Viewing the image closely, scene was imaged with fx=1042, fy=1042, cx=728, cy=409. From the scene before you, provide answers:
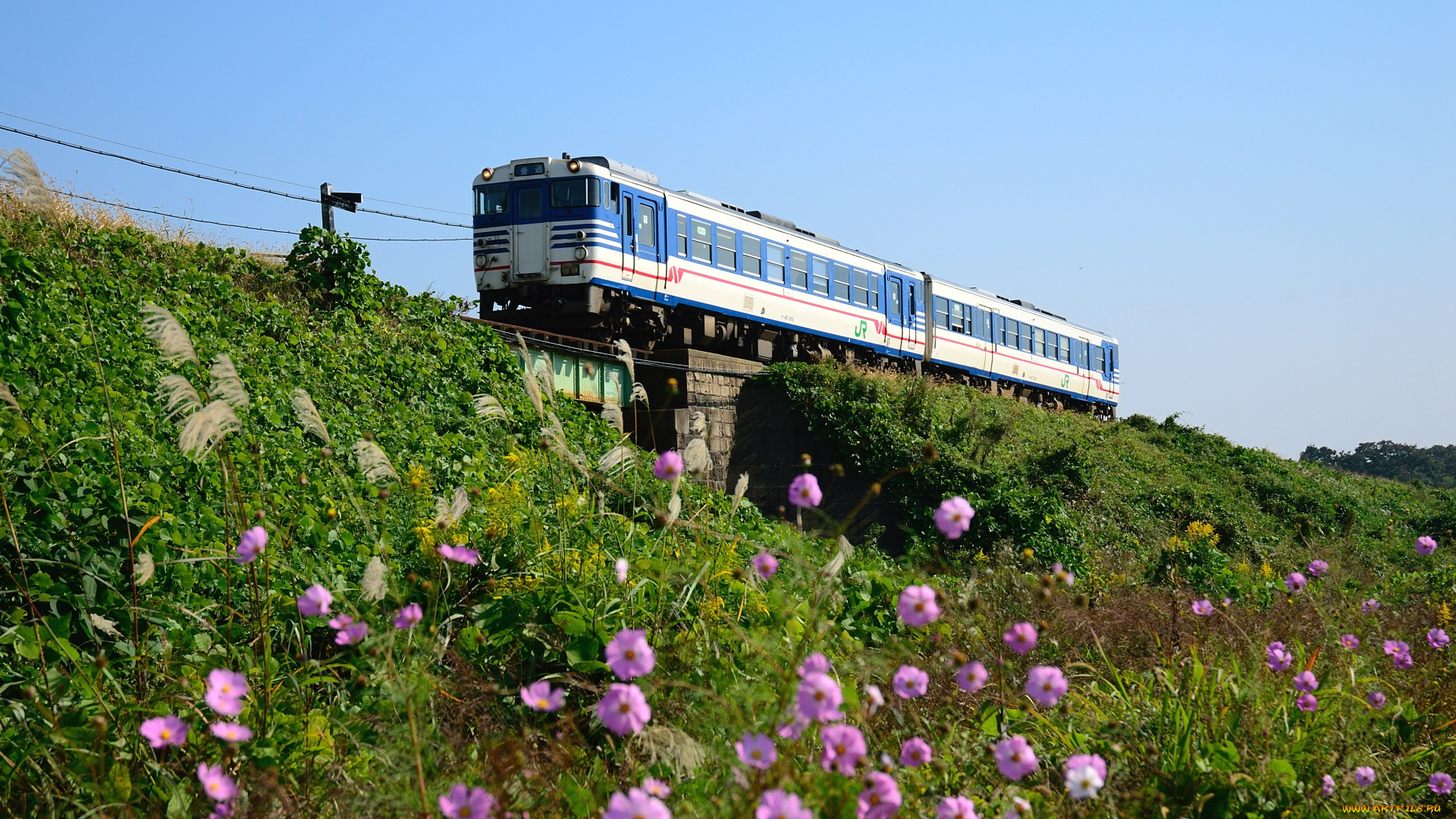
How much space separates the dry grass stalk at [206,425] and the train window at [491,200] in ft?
40.9

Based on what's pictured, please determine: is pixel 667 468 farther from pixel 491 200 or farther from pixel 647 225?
pixel 491 200

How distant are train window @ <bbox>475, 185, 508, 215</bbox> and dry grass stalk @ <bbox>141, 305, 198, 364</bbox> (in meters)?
12.2

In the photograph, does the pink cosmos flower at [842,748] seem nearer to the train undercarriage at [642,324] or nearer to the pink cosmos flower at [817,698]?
the pink cosmos flower at [817,698]

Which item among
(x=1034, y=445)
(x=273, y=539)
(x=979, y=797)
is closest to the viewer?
(x=979, y=797)

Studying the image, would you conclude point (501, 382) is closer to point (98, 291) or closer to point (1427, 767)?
point (98, 291)

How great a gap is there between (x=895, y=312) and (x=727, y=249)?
20.1 ft

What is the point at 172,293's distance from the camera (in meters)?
8.91

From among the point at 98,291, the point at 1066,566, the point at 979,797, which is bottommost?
the point at 1066,566

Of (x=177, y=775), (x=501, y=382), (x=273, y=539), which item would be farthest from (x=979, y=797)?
(x=501, y=382)

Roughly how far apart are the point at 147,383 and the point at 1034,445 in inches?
512

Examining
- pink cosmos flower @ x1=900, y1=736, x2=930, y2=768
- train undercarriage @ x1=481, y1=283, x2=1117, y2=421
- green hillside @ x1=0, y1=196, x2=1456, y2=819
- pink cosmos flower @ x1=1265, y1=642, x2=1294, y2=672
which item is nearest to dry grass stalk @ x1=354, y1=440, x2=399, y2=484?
green hillside @ x1=0, y1=196, x2=1456, y2=819

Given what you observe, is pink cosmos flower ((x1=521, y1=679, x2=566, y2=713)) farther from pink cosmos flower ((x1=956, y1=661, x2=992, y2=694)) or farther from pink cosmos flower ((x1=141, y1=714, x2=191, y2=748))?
pink cosmos flower ((x1=956, y1=661, x2=992, y2=694))

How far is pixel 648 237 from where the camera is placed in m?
14.7

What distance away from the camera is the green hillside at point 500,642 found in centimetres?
274
